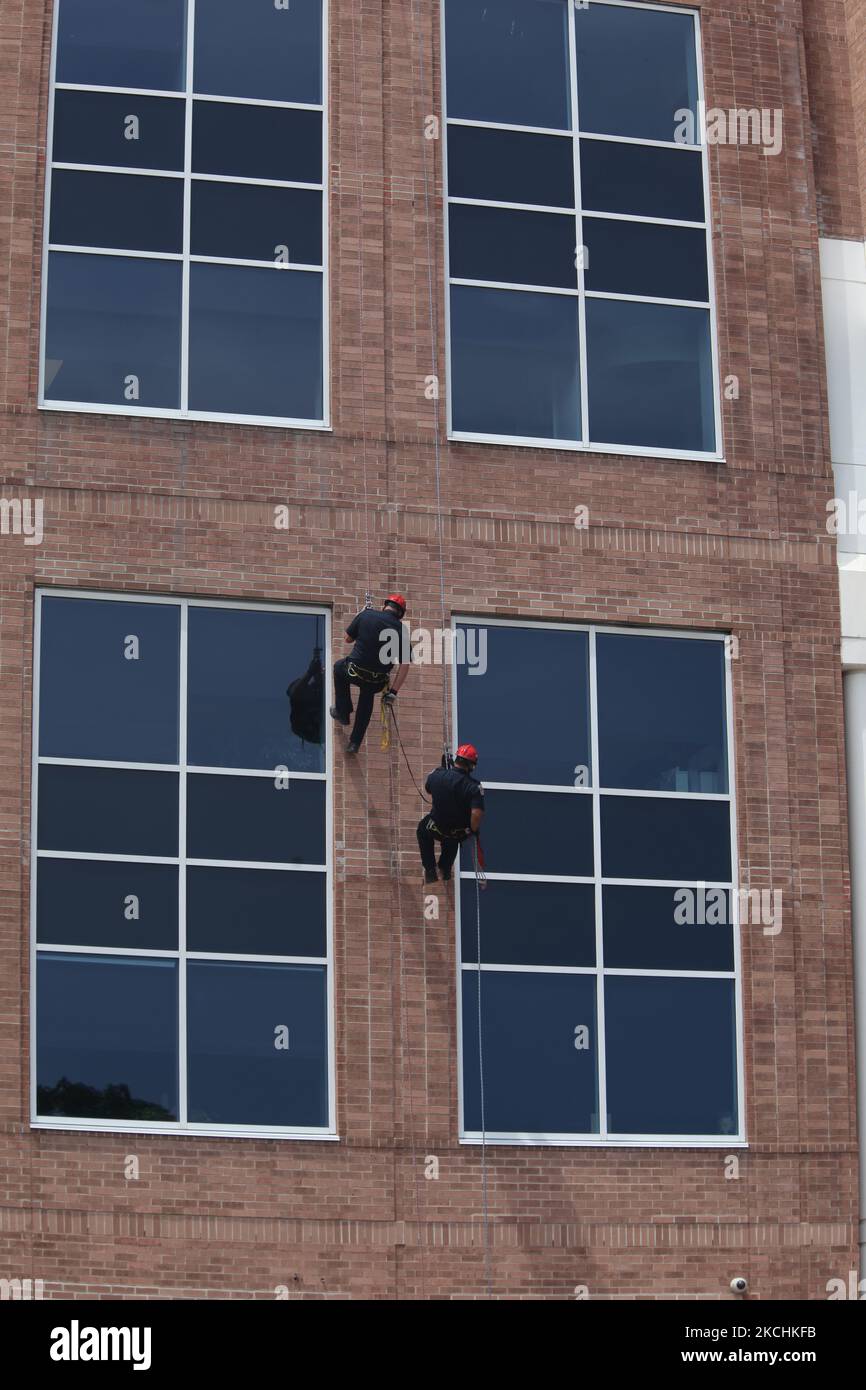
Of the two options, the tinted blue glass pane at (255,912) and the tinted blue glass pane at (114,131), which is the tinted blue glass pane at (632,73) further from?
the tinted blue glass pane at (255,912)

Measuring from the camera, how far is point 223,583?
24016mm

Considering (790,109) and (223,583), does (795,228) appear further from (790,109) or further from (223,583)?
(223,583)

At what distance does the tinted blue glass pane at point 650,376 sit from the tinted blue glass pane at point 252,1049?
6.38 metres

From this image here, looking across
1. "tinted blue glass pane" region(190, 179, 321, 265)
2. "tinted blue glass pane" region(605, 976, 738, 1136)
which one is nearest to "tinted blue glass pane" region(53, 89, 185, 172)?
"tinted blue glass pane" region(190, 179, 321, 265)

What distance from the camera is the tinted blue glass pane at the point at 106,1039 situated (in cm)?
2262

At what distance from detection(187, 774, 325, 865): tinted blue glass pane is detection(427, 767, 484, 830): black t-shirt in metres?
1.32

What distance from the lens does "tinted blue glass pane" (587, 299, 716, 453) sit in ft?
83.9

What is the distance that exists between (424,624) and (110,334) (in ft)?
13.2

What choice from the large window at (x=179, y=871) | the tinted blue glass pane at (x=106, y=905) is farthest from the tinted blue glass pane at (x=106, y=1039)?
the tinted blue glass pane at (x=106, y=905)

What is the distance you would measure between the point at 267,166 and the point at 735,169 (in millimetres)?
4907

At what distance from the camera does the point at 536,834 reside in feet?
79.3

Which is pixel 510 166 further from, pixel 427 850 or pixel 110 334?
pixel 427 850

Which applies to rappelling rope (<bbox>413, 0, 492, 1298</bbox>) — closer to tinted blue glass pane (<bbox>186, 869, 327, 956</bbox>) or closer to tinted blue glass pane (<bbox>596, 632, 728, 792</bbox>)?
tinted blue glass pane (<bbox>186, 869, 327, 956</bbox>)

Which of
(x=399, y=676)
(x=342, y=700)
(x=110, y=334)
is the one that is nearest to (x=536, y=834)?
(x=399, y=676)
